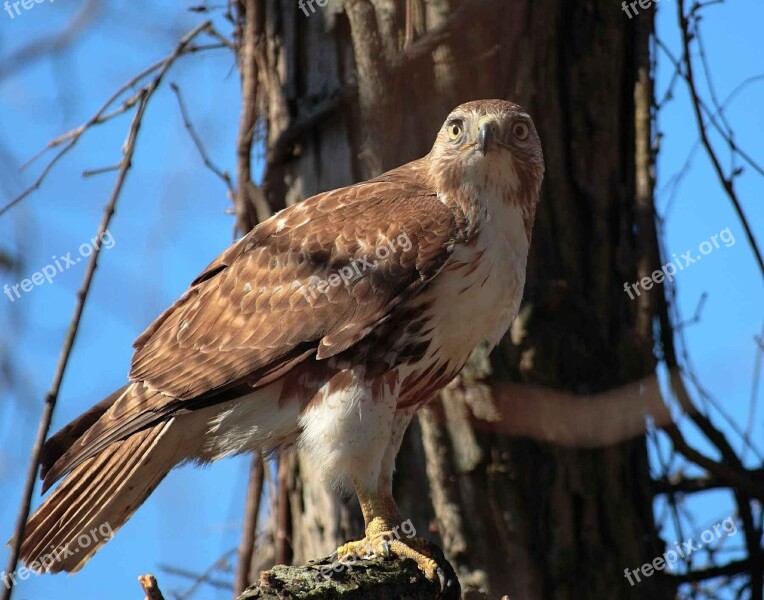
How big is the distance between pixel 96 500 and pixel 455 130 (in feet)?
6.16

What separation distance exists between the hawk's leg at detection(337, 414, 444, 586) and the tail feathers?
752 mm

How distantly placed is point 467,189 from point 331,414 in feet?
3.08

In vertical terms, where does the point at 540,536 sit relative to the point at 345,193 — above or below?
below

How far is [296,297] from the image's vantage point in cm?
441

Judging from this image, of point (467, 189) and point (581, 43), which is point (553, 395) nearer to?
point (467, 189)

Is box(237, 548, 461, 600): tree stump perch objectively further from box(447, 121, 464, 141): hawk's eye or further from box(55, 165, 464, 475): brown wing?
box(447, 121, 464, 141): hawk's eye

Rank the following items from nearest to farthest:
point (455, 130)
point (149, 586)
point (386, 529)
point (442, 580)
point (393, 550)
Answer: point (149, 586) → point (442, 580) → point (393, 550) → point (386, 529) → point (455, 130)

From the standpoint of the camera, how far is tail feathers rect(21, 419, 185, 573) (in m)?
4.41

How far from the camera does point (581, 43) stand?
5.64m

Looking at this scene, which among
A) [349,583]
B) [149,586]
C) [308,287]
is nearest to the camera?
[149,586]

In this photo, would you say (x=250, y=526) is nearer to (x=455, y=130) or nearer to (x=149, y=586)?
(x=455, y=130)

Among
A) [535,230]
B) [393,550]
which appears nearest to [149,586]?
[393,550]

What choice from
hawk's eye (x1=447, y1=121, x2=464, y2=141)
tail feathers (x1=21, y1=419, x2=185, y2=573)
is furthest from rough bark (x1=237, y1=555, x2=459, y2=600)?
hawk's eye (x1=447, y1=121, x2=464, y2=141)

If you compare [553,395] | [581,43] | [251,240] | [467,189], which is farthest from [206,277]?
[581,43]
